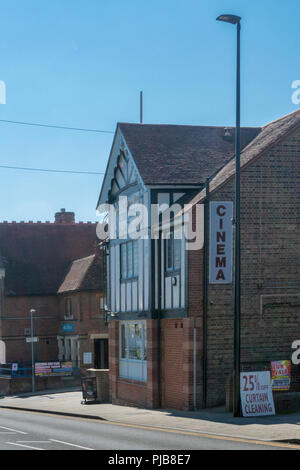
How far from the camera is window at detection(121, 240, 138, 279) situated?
2925 cm

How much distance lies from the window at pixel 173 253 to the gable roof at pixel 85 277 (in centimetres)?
2329

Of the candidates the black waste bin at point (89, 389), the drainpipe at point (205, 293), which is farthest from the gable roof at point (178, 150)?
the black waste bin at point (89, 389)

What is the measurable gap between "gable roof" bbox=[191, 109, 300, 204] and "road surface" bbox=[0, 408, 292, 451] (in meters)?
8.25

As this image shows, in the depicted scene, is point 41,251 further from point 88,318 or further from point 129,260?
point 129,260

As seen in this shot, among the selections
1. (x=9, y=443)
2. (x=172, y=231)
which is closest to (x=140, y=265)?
(x=172, y=231)

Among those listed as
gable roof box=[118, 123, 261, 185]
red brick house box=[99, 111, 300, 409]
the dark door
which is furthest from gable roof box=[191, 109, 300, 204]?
the dark door

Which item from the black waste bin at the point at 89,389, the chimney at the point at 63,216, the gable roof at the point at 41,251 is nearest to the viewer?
the black waste bin at the point at 89,389

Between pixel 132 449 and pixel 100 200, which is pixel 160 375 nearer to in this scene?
pixel 100 200

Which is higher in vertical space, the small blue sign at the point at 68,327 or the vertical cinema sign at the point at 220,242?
the vertical cinema sign at the point at 220,242

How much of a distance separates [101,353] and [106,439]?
32.2m

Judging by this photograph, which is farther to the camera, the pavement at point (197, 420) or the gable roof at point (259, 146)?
the gable roof at point (259, 146)

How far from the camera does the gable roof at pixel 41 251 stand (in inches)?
2132

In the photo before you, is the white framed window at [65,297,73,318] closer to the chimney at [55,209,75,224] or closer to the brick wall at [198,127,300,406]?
the chimney at [55,209,75,224]

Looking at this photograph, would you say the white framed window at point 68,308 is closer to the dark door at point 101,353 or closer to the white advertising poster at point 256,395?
the dark door at point 101,353
